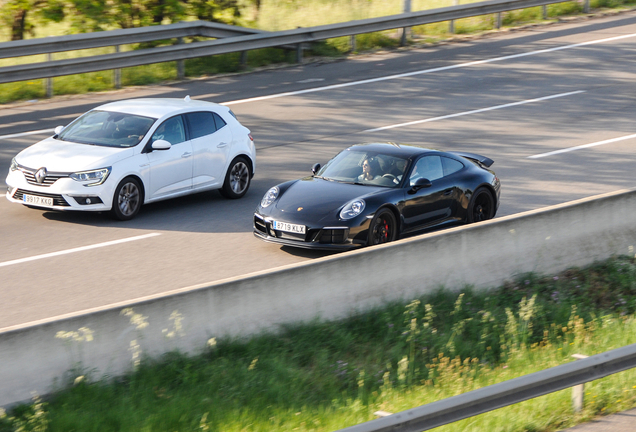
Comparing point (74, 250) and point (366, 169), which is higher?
point (366, 169)

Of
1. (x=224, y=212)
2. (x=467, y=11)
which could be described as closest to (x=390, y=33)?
(x=467, y=11)

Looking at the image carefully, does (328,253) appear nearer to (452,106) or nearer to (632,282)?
(632,282)

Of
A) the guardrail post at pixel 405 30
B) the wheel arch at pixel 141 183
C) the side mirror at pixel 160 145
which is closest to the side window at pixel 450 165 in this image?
the side mirror at pixel 160 145

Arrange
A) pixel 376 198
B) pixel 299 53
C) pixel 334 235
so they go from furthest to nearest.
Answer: pixel 299 53 → pixel 376 198 → pixel 334 235

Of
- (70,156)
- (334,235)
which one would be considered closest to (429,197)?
(334,235)

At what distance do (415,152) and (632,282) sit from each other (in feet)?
10.4

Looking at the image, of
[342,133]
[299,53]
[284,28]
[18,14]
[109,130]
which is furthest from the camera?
[284,28]

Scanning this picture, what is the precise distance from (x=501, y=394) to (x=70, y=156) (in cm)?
793

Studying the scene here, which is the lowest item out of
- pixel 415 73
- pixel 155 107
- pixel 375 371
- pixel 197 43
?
pixel 375 371

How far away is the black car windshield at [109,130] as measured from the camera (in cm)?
1196

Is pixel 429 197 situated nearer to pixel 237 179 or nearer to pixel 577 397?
pixel 237 179

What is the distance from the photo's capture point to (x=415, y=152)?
11070 mm

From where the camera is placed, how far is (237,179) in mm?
→ 13180

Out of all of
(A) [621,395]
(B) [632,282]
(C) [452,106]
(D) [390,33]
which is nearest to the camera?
(A) [621,395]
